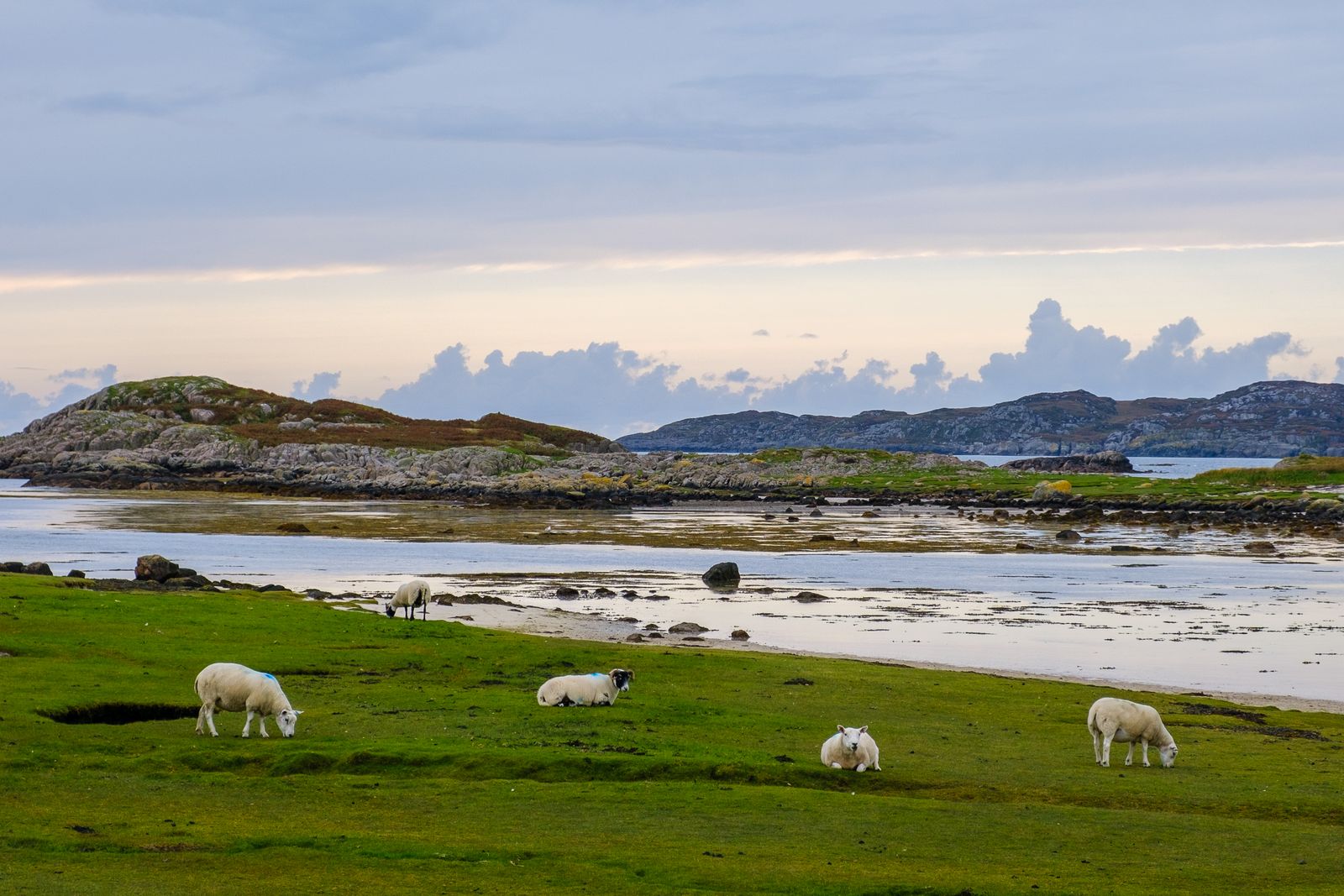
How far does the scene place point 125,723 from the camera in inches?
990

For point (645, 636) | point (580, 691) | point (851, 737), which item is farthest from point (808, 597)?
point (851, 737)

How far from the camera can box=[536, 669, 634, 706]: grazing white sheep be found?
2923 cm

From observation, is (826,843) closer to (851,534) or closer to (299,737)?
(299,737)

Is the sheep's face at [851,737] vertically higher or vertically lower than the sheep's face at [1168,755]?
higher

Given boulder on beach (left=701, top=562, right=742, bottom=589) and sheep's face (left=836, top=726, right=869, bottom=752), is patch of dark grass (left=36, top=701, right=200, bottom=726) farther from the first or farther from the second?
boulder on beach (left=701, top=562, right=742, bottom=589)

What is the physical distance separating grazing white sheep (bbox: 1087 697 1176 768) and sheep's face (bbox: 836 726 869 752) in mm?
5069

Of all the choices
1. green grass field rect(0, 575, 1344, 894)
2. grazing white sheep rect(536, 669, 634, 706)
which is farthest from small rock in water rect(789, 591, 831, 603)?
grazing white sheep rect(536, 669, 634, 706)

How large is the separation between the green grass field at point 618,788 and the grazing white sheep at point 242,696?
1.74 feet

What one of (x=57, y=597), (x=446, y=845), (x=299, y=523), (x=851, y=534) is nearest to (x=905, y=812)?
(x=446, y=845)

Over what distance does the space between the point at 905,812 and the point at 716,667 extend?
1768 cm

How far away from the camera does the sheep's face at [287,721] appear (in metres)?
24.0

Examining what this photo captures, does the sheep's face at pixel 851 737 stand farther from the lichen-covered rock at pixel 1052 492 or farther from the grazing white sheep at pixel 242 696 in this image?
the lichen-covered rock at pixel 1052 492

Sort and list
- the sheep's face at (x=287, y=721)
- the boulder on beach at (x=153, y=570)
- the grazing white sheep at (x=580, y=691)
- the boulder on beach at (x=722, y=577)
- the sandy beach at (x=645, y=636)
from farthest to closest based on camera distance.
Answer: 1. the boulder on beach at (x=722, y=577)
2. the boulder on beach at (x=153, y=570)
3. the sandy beach at (x=645, y=636)
4. the grazing white sheep at (x=580, y=691)
5. the sheep's face at (x=287, y=721)

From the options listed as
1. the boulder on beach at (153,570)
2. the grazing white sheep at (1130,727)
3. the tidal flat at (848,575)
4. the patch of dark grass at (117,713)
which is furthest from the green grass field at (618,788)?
the boulder on beach at (153,570)
